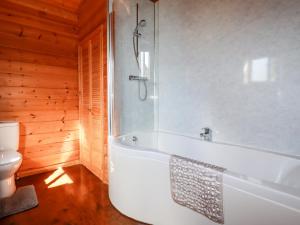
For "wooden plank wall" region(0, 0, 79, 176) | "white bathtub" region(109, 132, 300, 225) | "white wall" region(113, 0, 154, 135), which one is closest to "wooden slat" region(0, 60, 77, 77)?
"wooden plank wall" region(0, 0, 79, 176)

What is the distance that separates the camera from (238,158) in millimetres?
1682

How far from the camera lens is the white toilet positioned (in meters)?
1.82

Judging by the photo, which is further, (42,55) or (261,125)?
(42,55)

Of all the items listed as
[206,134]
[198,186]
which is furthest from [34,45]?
[198,186]

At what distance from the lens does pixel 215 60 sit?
6.13 feet

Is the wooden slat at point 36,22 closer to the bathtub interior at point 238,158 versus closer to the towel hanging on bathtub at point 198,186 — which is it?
the bathtub interior at point 238,158

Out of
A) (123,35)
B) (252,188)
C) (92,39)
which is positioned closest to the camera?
(252,188)

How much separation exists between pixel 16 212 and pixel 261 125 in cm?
237

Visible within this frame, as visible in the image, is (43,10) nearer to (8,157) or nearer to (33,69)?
(33,69)

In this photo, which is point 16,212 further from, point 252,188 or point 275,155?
point 275,155

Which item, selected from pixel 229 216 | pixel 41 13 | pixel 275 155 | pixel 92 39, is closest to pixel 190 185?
pixel 229 216

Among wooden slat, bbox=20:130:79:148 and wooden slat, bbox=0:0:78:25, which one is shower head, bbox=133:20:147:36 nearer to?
wooden slat, bbox=0:0:78:25

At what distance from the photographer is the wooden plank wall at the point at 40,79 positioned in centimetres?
232

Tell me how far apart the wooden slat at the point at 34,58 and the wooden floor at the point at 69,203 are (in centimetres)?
157
